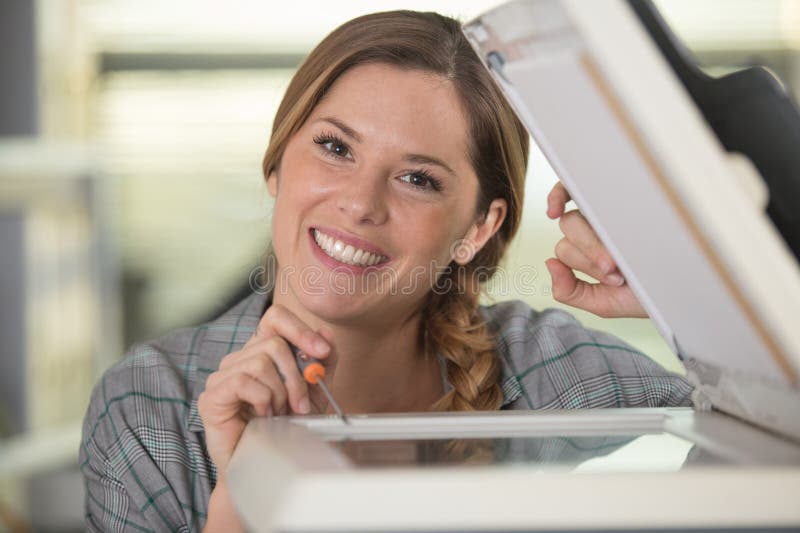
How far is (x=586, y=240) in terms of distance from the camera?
1.08m

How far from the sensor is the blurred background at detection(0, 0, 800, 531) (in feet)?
10.9

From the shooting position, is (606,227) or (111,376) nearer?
(606,227)

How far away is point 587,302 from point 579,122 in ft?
1.68

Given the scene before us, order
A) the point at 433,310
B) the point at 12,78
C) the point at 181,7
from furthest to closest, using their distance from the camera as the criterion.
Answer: the point at 181,7, the point at 12,78, the point at 433,310

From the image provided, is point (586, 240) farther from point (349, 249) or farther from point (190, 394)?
point (190, 394)

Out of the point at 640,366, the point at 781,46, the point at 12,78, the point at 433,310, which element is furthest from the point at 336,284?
the point at 781,46

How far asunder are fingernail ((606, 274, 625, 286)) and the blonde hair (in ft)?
1.42

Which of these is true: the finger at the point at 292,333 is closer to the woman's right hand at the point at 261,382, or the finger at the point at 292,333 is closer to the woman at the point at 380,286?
the woman's right hand at the point at 261,382

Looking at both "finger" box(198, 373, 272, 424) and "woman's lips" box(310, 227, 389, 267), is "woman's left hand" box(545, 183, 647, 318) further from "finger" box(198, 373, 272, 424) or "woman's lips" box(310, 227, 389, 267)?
"finger" box(198, 373, 272, 424)

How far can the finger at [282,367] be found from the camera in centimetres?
92

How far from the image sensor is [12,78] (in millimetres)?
3365

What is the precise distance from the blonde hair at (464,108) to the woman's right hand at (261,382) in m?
0.56

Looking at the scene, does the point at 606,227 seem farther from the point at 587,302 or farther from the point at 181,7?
the point at 181,7

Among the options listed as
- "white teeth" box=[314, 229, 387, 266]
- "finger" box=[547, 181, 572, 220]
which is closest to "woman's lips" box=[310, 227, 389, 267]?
"white teeth" box=[314, 229, 387, 266]
